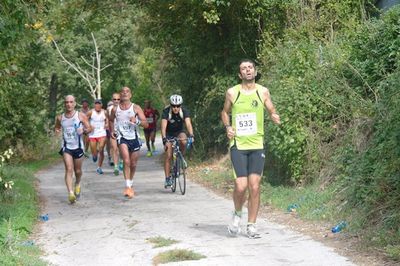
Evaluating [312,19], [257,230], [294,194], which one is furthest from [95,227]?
[312,19]

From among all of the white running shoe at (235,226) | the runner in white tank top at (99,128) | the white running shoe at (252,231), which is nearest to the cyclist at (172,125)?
the runner in white tank top at (99,128)

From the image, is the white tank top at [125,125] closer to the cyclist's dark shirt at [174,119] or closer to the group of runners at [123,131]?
the group of runners at [123,131]

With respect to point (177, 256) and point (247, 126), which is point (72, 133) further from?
point (177, 256)

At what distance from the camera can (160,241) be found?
29.7 ft

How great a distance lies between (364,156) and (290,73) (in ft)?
15.1

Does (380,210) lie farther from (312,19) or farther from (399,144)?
(312,19)

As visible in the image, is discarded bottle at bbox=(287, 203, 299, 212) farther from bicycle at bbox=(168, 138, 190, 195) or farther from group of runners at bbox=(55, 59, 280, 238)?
bicycle at bbox=(168, 138, 190, 195)

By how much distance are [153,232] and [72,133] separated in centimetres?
400

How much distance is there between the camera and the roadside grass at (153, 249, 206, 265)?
796 centimetres

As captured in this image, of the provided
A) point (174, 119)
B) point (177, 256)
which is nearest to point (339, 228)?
point (177, 256)

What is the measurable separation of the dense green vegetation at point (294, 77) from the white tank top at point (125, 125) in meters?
2.13

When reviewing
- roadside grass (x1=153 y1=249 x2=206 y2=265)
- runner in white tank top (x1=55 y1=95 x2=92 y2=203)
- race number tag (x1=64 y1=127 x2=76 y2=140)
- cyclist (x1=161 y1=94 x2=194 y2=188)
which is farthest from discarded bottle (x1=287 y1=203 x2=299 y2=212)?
race number tag (x1=64 y1=127 x2=76 y2=140)

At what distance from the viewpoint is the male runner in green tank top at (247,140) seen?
361 inches

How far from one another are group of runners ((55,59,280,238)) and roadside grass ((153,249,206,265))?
1238 mm
